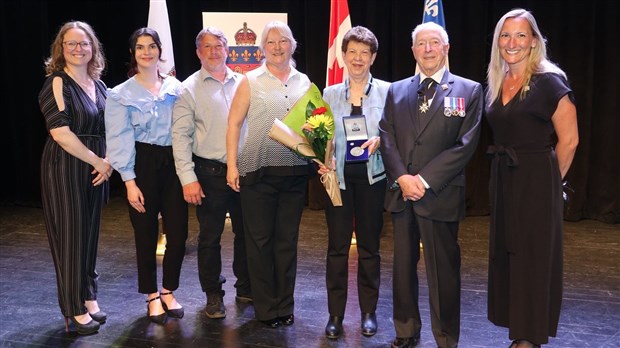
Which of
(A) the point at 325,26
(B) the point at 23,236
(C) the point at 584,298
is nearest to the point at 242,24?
(A) the point at 325,26

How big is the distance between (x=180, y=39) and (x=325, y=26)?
153 centimetres

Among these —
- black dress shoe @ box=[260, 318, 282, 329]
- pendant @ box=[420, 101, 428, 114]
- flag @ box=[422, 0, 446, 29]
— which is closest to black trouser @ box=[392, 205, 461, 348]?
pendant @ box=[420, 101, 428, 114]

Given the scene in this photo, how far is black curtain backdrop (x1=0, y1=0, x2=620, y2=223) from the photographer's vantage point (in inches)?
216

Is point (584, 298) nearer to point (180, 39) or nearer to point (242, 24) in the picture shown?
point (242, 24)

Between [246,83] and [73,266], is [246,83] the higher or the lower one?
the higher one

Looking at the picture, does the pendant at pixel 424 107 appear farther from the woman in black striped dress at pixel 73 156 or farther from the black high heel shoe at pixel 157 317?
the black high heel shoe at pixel 157 317

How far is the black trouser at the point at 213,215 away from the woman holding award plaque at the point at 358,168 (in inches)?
23.6

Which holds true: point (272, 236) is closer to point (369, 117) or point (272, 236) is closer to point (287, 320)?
point (287, 320)

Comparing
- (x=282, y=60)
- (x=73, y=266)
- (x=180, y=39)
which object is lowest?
(x=73, y=266)

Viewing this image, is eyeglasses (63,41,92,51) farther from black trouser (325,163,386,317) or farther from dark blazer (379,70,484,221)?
dark blazer (379,70,484,221)

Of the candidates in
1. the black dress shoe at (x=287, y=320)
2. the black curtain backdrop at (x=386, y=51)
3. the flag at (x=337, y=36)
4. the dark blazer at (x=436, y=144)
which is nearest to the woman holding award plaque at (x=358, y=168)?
the dark blazer at (x=436, y=144)

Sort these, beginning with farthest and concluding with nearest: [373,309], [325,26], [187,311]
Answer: [325,26] → [187,311] → [373,309]

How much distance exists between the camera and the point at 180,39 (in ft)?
21.3

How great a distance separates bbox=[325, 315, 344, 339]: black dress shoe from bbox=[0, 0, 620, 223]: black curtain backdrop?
2.85 metres
